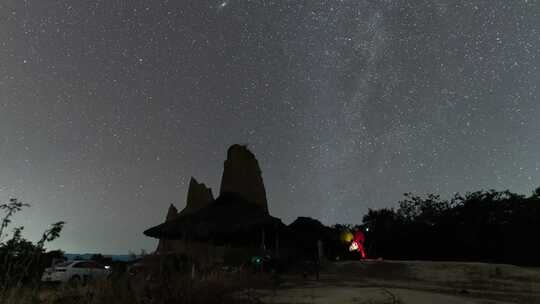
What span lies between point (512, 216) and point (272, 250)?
15.4 m

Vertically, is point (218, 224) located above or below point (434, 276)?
above

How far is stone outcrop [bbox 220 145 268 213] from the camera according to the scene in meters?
42.2

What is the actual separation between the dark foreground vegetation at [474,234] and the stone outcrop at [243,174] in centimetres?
1639

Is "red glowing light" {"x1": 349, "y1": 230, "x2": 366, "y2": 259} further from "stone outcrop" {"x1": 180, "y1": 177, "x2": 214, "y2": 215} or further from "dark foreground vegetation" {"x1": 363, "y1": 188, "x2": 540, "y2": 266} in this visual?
"stone outcrop" {"x1": 180, "y1": 177, "x2": 214, "y2": 215}

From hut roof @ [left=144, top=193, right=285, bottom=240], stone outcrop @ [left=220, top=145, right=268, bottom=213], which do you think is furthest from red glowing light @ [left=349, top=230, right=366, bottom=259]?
stone outcrop @ [left=220, top=145, right=268, bottom=213]

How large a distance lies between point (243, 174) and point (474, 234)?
24355 mm

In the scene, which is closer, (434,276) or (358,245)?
(434,276)

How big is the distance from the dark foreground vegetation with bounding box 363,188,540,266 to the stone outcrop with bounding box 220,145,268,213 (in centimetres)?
1639

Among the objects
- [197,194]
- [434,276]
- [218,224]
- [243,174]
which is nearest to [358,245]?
[434,276]

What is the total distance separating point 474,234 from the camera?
75.3 ft

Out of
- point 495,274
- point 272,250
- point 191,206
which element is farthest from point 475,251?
point 191,206

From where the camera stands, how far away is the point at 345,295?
665 centimetres

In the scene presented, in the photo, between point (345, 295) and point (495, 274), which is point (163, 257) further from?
point (495, 274)

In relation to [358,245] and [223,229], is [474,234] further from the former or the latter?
[223,229]
